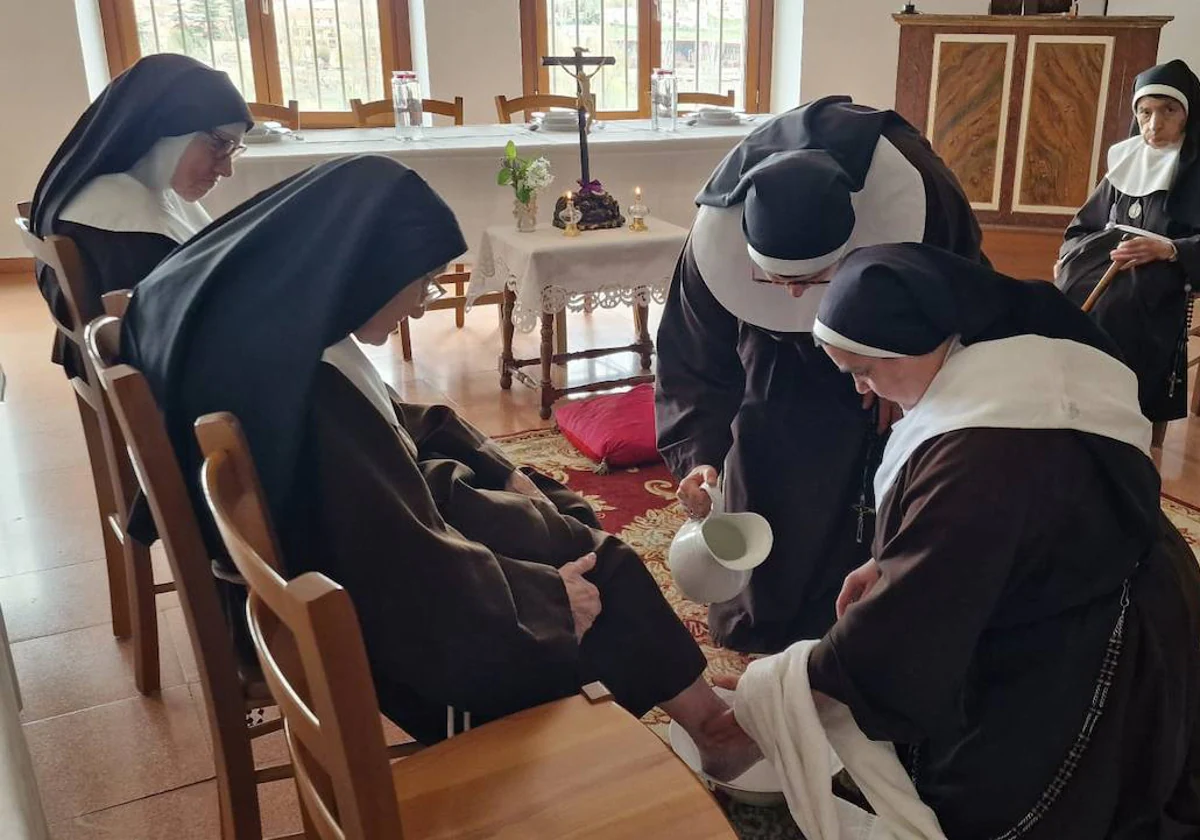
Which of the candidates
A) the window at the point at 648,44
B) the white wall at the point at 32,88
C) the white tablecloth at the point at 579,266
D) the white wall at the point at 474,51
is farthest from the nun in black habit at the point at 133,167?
the window at the point at 648,44

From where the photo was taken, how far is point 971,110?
20.0 ft

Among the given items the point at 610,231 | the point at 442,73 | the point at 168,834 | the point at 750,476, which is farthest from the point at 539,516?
the point at 442,73

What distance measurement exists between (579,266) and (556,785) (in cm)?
252

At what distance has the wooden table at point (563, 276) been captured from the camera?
3.48 metres

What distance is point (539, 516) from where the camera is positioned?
5.34 ft

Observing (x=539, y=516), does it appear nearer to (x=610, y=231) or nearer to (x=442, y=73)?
(x=610, y=231)

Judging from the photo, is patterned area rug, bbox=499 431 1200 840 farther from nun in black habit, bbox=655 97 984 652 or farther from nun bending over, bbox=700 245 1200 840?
nun bending over, bbox=700 245 1200 840

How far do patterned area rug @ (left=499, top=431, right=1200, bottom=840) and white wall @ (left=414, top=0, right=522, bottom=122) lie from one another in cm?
357

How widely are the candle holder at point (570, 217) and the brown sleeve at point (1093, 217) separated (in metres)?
1.60

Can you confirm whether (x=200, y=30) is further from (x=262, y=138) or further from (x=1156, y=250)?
(x=1156, y=250)

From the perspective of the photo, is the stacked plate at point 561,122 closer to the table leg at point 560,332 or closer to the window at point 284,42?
the table leg at point 560,332

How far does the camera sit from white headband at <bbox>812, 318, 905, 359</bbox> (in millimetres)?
1347

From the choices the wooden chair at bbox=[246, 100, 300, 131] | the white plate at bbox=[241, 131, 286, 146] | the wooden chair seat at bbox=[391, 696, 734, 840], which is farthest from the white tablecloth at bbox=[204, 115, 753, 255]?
the wooden chair seat at bbox=[391, 696, 734, 840]

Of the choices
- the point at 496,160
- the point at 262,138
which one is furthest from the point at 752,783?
the point at 262,138
